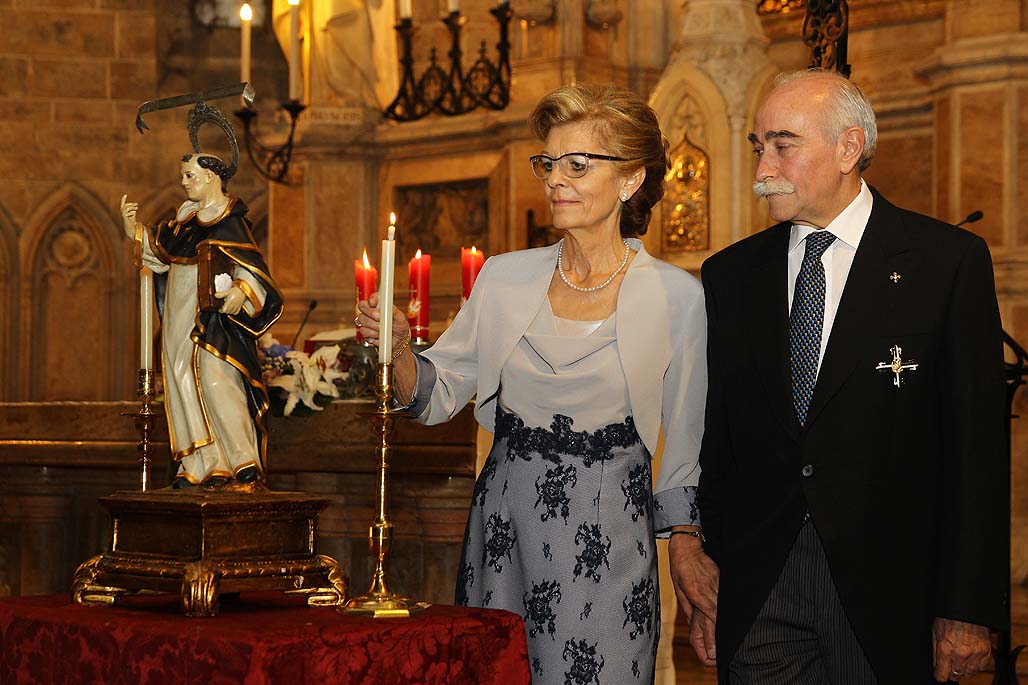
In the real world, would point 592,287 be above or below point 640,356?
above

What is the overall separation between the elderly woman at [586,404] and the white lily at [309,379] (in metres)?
2.02

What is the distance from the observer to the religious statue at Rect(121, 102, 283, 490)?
3.25 m

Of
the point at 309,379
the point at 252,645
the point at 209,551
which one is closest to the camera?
the point at 252,645

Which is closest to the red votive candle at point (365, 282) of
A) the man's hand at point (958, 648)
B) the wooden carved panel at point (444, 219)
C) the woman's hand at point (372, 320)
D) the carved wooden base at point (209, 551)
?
the woman's hand at point (372, 320)

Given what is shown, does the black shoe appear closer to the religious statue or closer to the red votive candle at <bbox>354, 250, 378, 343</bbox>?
the religious statue

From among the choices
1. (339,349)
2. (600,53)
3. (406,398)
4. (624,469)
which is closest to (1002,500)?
(624,469)

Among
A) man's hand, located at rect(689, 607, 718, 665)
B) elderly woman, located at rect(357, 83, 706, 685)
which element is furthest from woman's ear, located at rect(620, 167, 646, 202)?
man's hand, located at rect(689, 607, 718, 665)

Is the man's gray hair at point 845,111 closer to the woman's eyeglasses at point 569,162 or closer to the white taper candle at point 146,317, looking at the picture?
the woman's eyeglasses at point 569,162

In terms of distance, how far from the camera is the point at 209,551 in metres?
3.03

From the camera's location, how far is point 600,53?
9195 millimetres

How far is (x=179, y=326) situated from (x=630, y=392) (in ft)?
2.99

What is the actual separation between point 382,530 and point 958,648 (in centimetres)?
111

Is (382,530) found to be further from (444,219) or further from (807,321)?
(444,219)

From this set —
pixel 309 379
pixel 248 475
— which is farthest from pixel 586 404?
pixel 309 379
